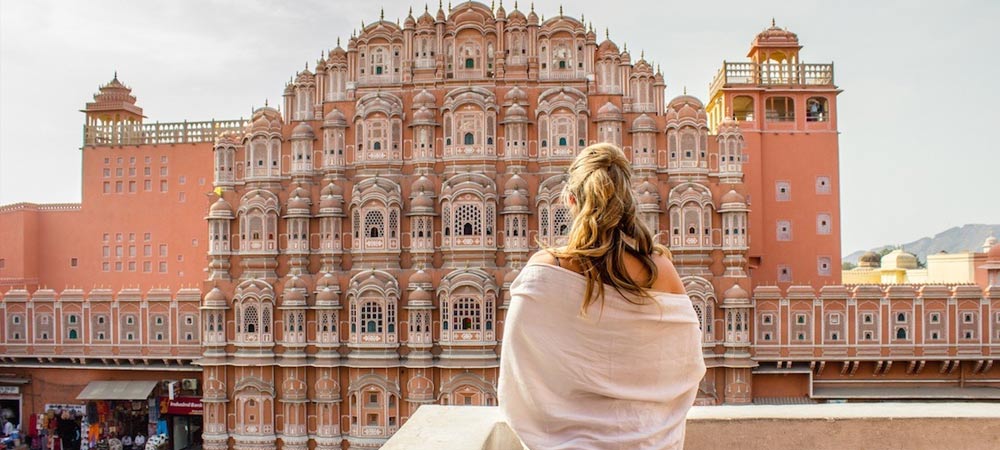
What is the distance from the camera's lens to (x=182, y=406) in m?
23.7

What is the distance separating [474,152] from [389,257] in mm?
3724

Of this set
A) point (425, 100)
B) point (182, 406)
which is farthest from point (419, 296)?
point (182, 406)

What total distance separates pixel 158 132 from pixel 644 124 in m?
18.9

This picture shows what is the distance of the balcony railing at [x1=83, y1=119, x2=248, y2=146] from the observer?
97.5 ft

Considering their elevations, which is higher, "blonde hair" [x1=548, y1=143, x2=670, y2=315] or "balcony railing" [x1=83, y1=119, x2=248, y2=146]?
"balcony railing" [x1=83, y1=119, x2=248, y2=146]

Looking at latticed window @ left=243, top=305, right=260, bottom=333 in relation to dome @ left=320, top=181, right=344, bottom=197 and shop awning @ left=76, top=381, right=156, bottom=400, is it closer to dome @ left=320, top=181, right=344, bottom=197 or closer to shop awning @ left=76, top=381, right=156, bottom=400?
dome @ left=320, top=181, right=344, bottom=197

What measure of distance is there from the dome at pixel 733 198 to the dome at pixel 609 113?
11.8ft

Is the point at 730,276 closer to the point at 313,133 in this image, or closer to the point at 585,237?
the point at 313,133

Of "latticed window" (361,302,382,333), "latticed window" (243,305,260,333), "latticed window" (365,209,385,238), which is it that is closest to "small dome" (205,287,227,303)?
"latticed window" (243,305,260,333)

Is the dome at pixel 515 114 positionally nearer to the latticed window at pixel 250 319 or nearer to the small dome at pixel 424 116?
the small dome at pixel 424 116

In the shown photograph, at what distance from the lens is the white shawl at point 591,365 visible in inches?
106

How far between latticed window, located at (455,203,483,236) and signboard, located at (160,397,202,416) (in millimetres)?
9676

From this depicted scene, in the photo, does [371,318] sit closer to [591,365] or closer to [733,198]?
[733,198]

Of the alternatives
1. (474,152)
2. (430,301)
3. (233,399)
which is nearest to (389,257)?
(430,301)
